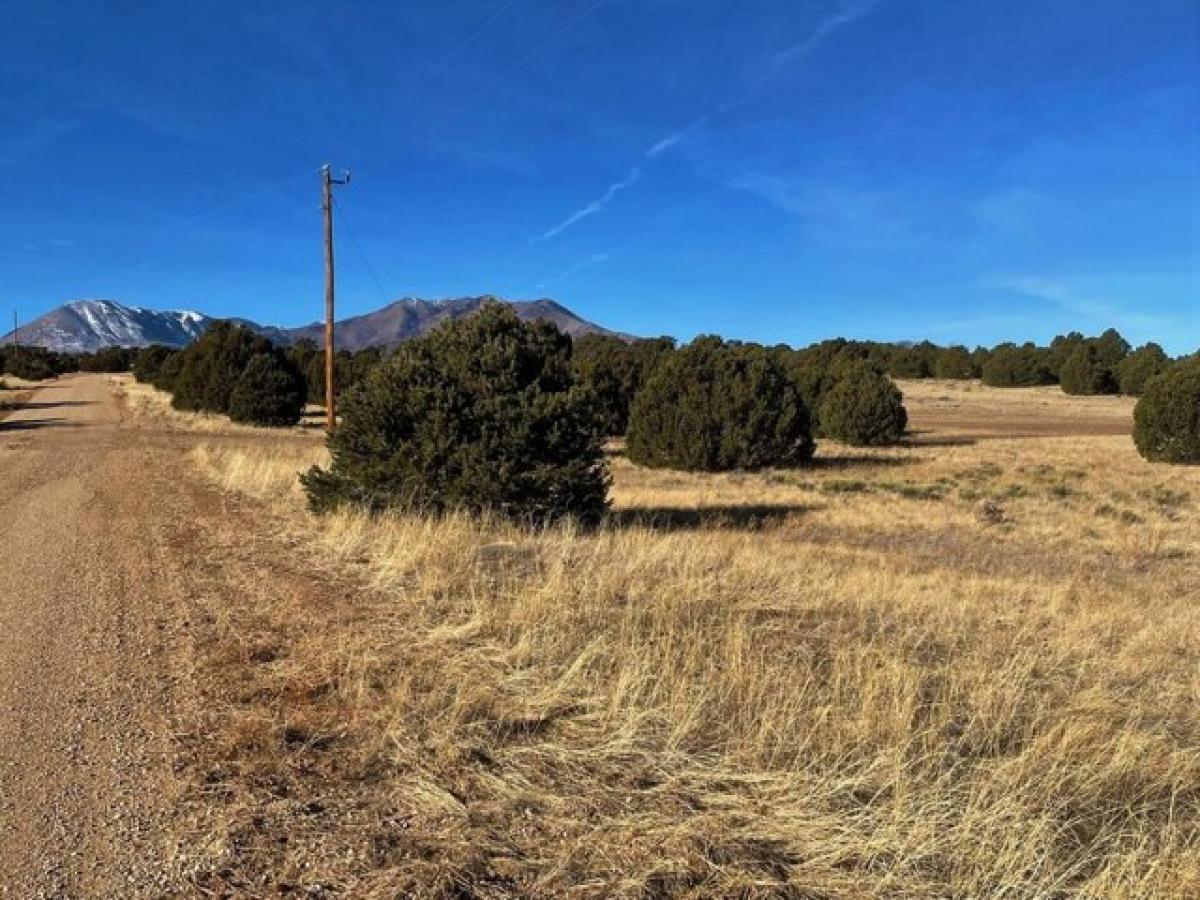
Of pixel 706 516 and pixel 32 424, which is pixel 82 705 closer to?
pixel 706 516

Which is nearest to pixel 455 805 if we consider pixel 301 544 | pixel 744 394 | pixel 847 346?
pixel 301 544

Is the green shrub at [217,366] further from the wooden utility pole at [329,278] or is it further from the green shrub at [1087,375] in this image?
the green shrub at [1087,375]

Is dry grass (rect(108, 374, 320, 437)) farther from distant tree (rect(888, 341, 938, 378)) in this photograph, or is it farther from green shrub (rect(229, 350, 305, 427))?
distant tree (rect(888, 341, 938, 378))

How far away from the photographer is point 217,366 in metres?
40.6

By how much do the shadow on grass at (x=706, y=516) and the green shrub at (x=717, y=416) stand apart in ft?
27.4

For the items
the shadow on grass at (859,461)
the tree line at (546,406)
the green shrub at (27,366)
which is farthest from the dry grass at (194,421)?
the green shrub at (27,366)

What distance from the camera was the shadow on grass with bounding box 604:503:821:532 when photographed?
1517 cm

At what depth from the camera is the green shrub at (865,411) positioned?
3484 cm

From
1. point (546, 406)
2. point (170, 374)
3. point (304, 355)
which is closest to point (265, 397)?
point (304, 355)

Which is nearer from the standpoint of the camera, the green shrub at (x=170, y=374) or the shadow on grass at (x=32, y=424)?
the shadow on grass at (x=32, y=424)

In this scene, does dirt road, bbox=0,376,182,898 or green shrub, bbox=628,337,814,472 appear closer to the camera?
dirt road, bbox=0,376,182,898

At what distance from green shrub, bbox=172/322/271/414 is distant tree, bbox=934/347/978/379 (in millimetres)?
71664

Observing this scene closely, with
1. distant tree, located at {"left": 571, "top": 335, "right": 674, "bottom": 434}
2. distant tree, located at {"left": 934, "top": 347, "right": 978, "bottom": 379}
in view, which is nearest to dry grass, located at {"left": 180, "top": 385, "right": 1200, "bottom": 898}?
distant tree, located at {"left": 571, "top": 335, "right": 674, "bottom": 434}

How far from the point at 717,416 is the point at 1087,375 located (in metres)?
55.7
